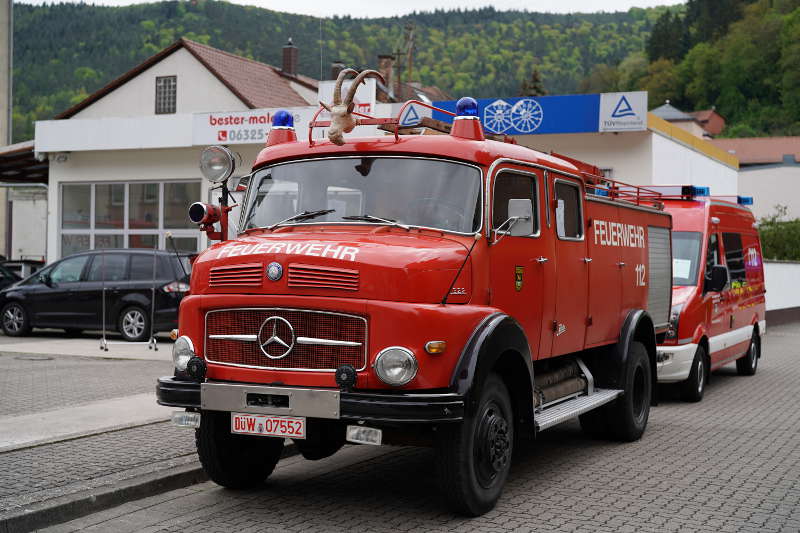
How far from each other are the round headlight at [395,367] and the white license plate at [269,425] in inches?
23.0

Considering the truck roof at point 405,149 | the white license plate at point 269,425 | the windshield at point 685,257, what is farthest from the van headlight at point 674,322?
the white license plate at point 269,425

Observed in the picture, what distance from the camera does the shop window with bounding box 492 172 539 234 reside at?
696 centimetres

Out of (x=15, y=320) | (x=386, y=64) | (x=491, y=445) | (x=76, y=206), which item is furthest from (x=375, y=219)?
(x=386, y=64)

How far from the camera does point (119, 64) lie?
2197 inches

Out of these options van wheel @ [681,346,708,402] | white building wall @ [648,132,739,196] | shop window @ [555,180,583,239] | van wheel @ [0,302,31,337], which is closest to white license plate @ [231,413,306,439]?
shop window @ [555,180,583,239]

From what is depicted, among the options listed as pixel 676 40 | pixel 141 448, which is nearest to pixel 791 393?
pixel 141 448

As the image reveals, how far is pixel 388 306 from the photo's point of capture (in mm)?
5973

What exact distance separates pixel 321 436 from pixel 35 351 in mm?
11334

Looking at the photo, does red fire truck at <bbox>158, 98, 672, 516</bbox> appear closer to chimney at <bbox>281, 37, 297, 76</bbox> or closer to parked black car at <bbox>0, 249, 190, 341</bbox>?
parked black car at <bbox>0, 249, 190, 341</bbox>

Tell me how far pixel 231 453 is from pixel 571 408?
8.97 feet

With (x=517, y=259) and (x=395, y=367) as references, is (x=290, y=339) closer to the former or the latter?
(x=395, y=367)

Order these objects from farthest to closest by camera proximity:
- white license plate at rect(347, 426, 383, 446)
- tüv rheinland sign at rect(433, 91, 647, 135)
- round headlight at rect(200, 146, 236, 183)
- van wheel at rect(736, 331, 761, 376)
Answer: tüv rheinland sign at rect(433, 91, 647, 135), van wheel at rect(736, 331, 761, 376), round headlight at rect(200, 146, 236, 183), white license plate at rect(347, 426, 383, 446)

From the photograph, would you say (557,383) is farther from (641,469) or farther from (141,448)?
(141,448)

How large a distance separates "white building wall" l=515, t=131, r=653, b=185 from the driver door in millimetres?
15339
